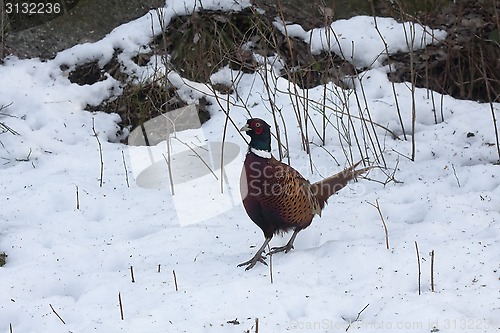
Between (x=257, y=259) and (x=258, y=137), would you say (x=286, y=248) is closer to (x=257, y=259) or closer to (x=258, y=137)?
(x=257, y=259)

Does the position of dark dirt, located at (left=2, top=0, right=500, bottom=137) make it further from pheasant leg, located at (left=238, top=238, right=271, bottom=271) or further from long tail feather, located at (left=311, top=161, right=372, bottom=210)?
pheasant leg, located at (left=238, top=238, right=271, bottom=271)

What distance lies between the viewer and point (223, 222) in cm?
369

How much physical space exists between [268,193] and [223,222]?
640 millimetres

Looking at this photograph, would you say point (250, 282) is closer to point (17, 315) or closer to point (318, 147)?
point (17, 315)

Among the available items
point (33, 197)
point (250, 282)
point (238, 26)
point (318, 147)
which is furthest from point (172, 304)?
point (238, 26)

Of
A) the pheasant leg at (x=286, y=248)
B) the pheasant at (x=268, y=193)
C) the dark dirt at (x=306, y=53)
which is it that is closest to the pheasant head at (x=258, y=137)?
the pheasant at (x=268, y=193)

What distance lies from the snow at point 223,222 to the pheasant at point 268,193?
0.48 feet

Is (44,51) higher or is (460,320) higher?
(44,51)

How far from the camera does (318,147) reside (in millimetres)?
4559

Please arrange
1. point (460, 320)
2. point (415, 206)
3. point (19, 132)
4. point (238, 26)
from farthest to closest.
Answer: point (238, 26) < point (19, 132) < point (415, 206) < point (460, 320)

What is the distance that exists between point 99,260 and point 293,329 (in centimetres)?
115
